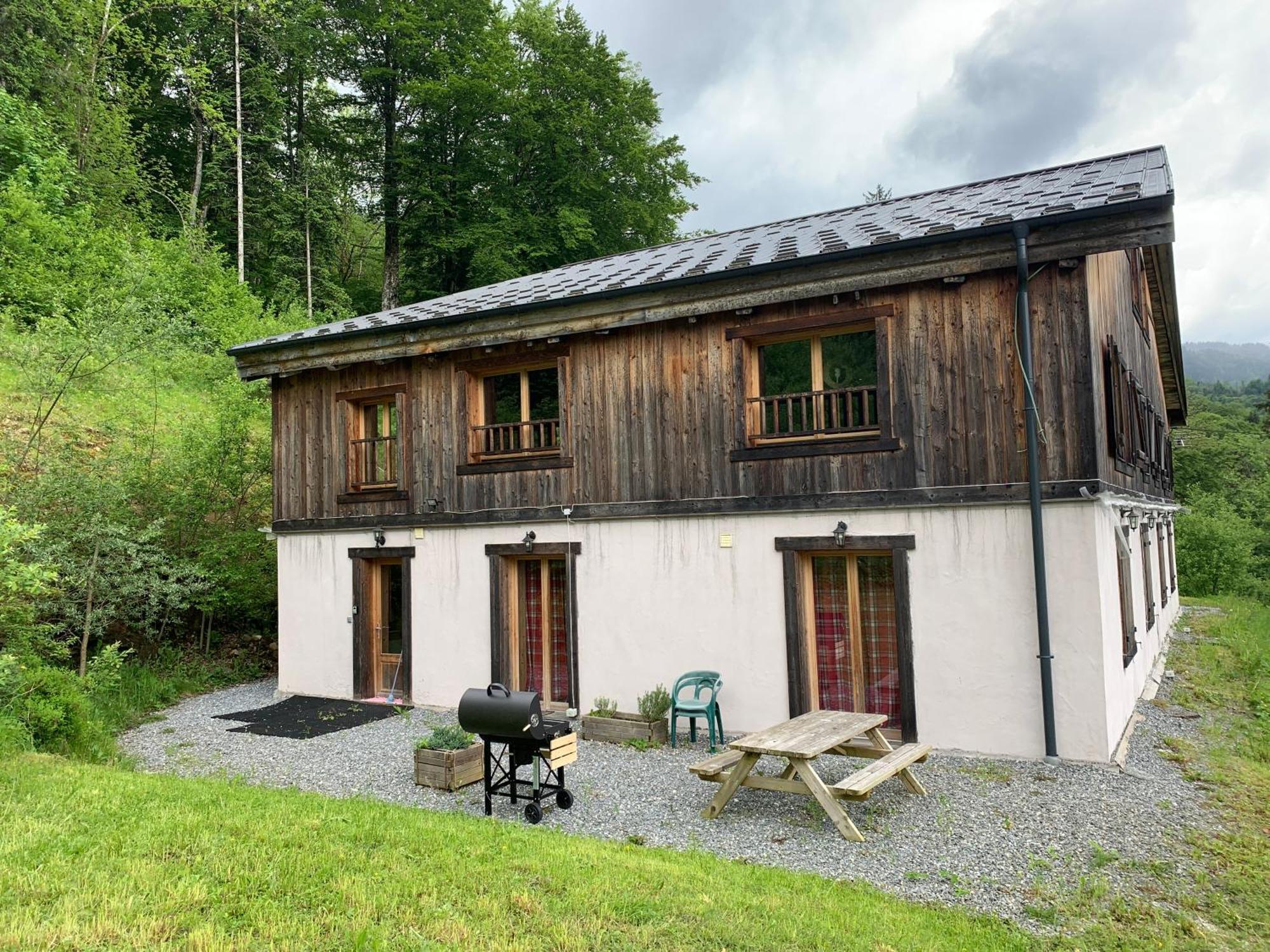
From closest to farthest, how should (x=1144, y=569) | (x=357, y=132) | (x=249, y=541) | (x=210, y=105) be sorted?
(x=1144, y=569), (x=249, y=541), (x=210, y=105), (x=357, y=132)

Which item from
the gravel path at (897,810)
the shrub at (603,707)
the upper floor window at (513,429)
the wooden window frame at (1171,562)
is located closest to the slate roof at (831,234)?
the upper floor window at (513,429)

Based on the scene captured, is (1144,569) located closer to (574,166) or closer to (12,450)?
(12,450)

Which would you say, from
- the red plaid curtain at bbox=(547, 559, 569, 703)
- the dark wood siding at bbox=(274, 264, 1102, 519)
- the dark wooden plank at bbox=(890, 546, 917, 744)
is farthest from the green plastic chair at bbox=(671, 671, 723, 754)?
the dark wood siding at bbox=(274, 264, 1102, 519)

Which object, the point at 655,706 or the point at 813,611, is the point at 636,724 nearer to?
the point at 655,706

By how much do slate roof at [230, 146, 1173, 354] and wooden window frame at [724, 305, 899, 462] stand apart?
705 millimetres

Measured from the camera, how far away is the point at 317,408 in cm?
1212

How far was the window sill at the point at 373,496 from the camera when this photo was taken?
11336mm

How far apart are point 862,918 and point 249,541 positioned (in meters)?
11.9

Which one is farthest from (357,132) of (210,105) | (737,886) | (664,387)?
(737,886)

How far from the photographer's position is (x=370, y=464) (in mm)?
11961

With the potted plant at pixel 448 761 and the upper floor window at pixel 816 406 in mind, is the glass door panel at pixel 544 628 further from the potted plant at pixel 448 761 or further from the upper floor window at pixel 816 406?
the upper floor window at pixel 816 406

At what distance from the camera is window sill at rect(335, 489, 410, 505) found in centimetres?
1134

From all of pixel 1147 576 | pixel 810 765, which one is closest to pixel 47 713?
pixel 810 765

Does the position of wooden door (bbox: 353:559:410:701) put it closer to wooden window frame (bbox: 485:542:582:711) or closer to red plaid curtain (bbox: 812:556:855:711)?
wooden window frame (bbox: 485:542:582:711)
